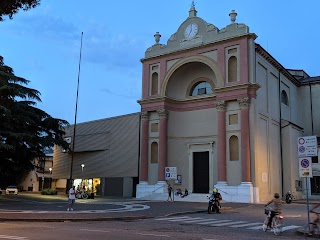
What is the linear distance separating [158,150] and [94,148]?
38.2 feet

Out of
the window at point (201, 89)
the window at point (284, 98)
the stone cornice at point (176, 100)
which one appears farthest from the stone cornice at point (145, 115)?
the window at point (284, 98)

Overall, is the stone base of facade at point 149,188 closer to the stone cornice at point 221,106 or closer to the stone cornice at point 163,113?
the stone cornice at point 163,113

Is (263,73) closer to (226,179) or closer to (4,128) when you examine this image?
(226,179)

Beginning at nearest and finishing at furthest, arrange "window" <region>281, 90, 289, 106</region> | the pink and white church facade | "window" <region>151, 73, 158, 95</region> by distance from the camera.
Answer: the pink and white church facade
"window" <region>151, 73, 158, 95</region>
"window" <region>281, 90, 289, 106</region>

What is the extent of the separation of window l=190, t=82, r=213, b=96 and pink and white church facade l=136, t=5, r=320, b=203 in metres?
0.11

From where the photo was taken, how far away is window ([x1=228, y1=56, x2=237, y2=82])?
37.6 m

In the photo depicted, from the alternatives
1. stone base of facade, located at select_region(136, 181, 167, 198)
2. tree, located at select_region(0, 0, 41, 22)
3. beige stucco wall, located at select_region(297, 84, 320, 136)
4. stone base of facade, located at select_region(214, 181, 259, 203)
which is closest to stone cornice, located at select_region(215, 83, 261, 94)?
stone base of facade, located at select_region(214, 181, 259, 203)

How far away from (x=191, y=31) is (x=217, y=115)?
32.1 ft

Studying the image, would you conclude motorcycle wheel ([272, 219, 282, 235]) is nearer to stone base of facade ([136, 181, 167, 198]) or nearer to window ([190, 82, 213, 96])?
stone base of facade ([136, 181, 167, 198])

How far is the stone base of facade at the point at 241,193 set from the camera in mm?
34094

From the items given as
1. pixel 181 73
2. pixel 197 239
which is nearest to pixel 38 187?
pixel 181 73

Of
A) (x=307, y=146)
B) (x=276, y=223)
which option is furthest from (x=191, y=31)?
(x=276, y=223)

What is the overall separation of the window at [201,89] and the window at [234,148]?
23.2 feet

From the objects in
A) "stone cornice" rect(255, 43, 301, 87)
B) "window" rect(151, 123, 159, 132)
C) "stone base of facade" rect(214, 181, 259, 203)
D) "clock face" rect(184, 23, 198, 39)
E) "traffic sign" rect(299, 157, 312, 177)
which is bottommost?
"stone base of facade" rect(214, 181, 259, 203)
